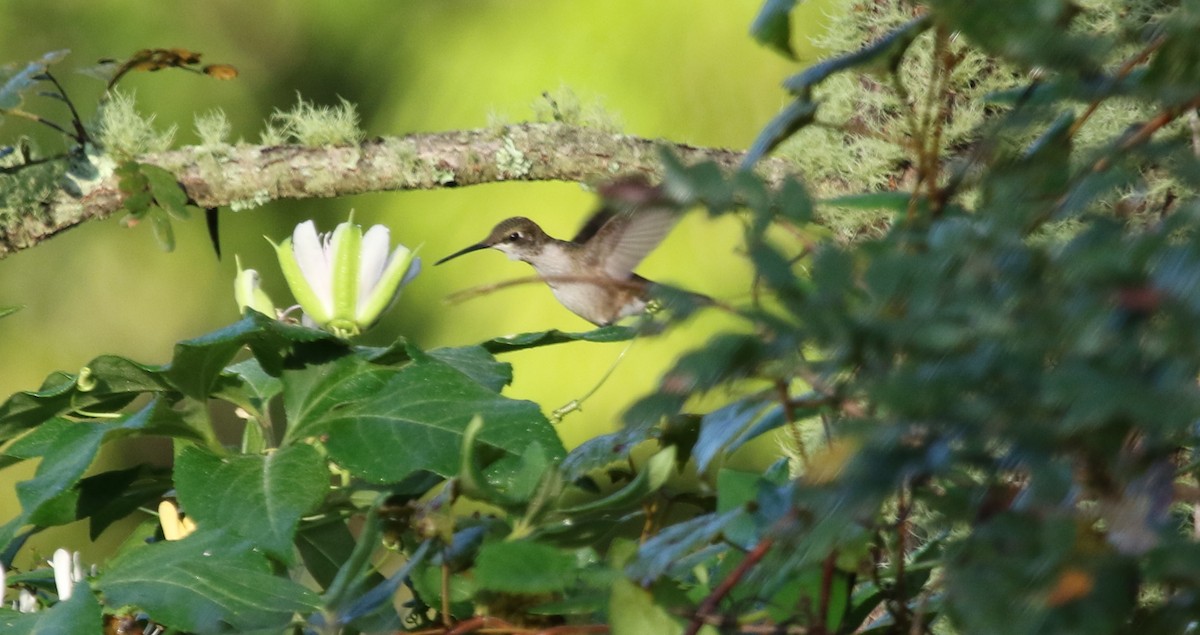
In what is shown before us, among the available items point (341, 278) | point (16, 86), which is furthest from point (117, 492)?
point (16, 86)

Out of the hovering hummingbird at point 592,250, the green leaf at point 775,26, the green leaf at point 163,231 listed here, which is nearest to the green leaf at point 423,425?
the green leaf at point 775,26

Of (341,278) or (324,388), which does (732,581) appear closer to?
(324,388)

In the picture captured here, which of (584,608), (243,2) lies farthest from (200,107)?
(584,608)

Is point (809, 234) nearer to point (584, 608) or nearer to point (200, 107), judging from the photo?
point (584, 608)

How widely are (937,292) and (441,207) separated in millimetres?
1372

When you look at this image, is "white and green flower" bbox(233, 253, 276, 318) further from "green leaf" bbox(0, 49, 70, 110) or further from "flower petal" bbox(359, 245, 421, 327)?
"green leaf" bbox(0, 49, 70, 110)

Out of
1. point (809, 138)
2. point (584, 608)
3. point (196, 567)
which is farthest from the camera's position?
point (809, 138)

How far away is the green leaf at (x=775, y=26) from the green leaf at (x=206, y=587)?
0.24 meters

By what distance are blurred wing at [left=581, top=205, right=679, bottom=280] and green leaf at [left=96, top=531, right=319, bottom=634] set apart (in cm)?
111

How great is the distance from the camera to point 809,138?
1240 mm

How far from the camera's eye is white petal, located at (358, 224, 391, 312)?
0.65 metres

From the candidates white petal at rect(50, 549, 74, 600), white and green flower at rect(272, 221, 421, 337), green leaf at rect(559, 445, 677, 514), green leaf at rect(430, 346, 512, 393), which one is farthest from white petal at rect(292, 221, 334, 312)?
green leaf at rect(559, 445, 677, 514)

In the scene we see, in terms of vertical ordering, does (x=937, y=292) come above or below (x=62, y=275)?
above

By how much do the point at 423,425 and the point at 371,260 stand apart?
0.68 feet
